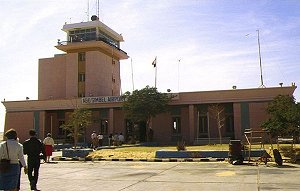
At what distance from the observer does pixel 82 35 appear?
48625mm

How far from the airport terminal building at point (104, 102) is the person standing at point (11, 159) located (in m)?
27.9

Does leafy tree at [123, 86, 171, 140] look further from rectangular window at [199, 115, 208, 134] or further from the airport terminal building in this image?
rectangular window at [199, 115, 208, 134]

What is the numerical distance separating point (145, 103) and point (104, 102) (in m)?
6.50

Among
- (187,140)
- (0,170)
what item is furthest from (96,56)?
(0,170)

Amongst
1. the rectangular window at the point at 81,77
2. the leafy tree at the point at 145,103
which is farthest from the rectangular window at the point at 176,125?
the rectangular window at the point at 81,77

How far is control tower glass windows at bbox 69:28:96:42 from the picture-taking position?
158ft

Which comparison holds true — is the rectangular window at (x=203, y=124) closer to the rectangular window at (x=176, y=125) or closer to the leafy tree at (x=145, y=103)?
the rectangular window at (x=176, y=125)

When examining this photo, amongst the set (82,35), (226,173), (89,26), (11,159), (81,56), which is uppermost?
(89,26)

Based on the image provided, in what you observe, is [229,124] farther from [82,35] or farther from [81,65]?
[82,35]

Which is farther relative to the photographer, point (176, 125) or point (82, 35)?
point (82, 35)

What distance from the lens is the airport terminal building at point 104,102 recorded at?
116ft

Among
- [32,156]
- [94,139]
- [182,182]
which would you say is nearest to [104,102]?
[94,139]

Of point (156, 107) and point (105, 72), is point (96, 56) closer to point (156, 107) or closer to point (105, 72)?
point (105, 72)

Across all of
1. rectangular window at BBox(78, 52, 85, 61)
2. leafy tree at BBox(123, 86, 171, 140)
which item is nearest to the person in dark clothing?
leafy tree at BBox(123, 86, 171, 140)
